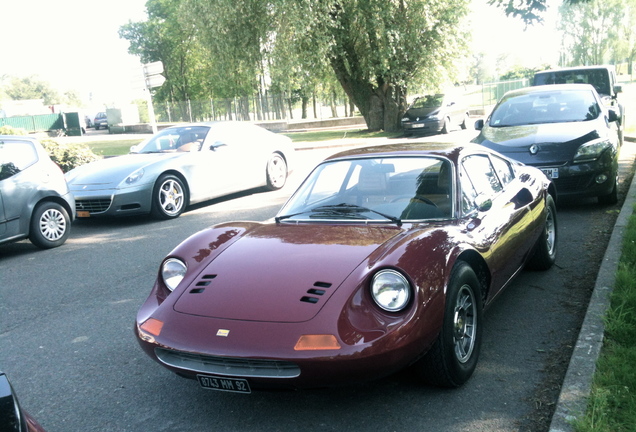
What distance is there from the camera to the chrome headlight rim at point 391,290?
3291 millimetres

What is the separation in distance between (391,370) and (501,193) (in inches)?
Result: 90.9

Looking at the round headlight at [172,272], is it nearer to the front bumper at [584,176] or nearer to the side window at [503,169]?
the side window at [503,169]

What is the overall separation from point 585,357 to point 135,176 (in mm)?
7531

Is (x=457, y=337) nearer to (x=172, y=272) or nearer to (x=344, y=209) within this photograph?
(x=344, y=209)

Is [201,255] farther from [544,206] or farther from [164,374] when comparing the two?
[544,206]

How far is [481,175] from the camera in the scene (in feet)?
16.3

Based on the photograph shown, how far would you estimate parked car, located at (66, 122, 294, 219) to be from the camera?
962 centimetres

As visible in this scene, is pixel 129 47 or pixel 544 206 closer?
pixel 544 206

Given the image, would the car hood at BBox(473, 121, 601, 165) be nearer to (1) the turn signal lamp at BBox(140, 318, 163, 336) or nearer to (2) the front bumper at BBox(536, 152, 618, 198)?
(2) the front bumper at BBox(536, 152, 618, 198)

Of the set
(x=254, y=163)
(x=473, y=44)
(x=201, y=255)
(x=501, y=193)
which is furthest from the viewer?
(x=473, y=44)

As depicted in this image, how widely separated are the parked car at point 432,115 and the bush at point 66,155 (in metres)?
14.3

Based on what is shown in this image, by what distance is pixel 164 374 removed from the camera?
4.11 metres

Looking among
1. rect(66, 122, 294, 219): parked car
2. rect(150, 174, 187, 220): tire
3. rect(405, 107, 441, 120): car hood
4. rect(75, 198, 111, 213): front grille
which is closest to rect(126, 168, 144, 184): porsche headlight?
rect(66, 122, 294, 219): parked car

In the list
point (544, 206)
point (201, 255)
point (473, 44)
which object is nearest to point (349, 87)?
point (473, 44)
